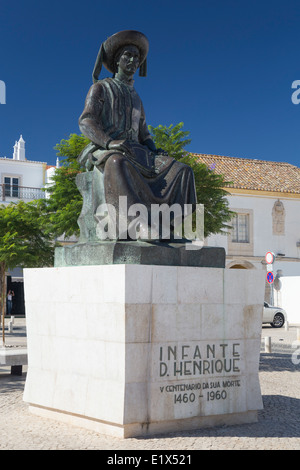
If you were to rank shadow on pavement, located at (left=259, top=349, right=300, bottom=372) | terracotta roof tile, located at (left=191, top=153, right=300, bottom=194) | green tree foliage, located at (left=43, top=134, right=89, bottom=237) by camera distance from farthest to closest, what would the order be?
1. terracotta roof tile, located at (left=191, top=153, right=300, bottom=194)
2. green tree foliage, located at (left=43, top=134, right=89, bottom=237)
3. shadow on pavement, located at (left=259, top=349, right=300, bottom=372)

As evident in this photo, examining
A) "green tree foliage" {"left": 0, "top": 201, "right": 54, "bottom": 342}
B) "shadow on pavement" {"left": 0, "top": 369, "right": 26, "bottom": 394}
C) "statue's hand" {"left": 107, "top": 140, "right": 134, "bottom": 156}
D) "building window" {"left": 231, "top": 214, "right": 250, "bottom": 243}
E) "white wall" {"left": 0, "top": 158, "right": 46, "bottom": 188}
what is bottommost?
"shadow on pavement" {"left": 0, "top": 369, "right": 26, "bottom": 394}

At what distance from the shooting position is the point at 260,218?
32594mm

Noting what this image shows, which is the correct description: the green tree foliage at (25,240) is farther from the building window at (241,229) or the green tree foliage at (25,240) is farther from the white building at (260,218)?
the building window at (241,229)

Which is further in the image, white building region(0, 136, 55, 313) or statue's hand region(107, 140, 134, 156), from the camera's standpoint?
white building region(0, 136, 55, 313)

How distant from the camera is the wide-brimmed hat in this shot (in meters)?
5.68

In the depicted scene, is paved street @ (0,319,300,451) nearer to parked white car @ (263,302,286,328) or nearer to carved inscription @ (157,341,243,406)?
carved inscription @ (157,341,243,406)

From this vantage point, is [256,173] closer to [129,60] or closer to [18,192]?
[18,192]

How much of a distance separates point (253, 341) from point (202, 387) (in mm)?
681

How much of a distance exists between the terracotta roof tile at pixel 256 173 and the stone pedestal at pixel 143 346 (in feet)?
86.6

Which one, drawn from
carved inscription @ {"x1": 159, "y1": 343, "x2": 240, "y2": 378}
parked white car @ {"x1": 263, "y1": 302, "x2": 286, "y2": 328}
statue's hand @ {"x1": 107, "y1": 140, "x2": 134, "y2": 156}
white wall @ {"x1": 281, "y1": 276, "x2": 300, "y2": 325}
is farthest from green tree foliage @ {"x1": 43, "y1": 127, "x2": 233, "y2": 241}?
white wall @ {"x1": 281, "y1": 276, "x2": 300, "y2": 325}

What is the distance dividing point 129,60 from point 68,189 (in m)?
6.06

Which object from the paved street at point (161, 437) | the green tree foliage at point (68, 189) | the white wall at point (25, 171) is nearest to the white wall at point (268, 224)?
the white wall at point (25, 171)
